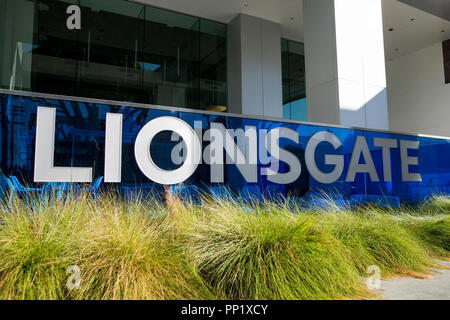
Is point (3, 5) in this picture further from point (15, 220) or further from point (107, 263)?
point (107, 263)

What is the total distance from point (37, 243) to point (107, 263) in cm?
40

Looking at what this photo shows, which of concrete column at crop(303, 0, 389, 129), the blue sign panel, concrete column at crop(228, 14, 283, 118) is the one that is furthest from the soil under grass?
concrete column at crop(228, 14, 283, 118)

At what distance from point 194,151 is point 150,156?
469mm

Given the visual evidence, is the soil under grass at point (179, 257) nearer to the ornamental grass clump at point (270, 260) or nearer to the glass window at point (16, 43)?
the ornamental grass clump at point (270, 260)

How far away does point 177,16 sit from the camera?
354 inches

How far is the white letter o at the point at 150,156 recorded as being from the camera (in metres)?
3.51

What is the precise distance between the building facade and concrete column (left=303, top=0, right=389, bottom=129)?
2 cm

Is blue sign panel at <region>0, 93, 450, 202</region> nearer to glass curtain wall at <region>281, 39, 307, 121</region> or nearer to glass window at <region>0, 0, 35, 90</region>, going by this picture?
glass curtain wall at <region>281, 39, 307, 121</region>

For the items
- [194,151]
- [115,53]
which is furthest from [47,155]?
[115,53]

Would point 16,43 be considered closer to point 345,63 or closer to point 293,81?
point 345,63

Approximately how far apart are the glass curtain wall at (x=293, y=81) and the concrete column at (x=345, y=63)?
10.7 ft

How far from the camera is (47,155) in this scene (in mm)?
3117

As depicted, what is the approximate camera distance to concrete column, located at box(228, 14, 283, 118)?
8844 mm
